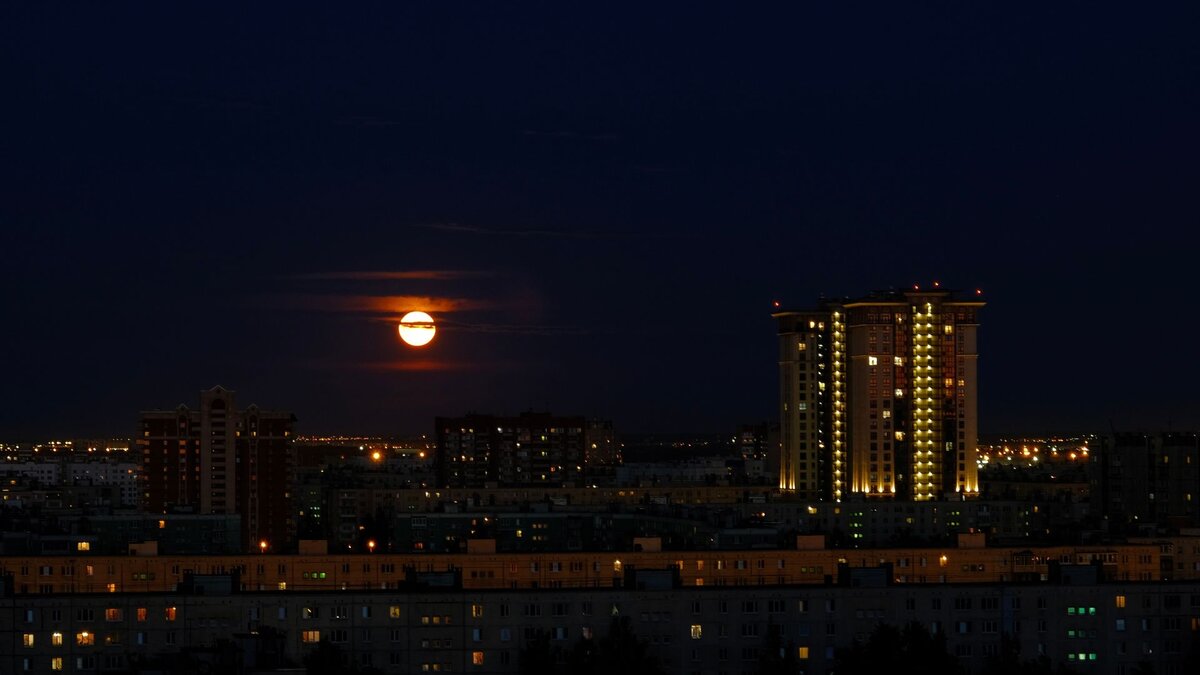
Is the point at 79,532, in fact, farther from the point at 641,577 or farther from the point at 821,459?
the point at 821,459

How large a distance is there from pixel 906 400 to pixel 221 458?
44417 millimetres

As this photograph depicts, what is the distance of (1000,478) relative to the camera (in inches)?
7067

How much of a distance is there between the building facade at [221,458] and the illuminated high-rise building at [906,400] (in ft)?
114

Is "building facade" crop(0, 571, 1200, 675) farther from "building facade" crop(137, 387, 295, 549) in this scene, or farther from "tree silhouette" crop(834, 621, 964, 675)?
"building facade" crop(137, 387, 295, 549)

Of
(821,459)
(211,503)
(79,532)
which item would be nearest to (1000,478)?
(821,459)

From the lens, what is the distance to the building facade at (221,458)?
143375 millimetres

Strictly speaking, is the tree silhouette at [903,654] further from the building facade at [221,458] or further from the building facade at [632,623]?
the building facade at [221,458]

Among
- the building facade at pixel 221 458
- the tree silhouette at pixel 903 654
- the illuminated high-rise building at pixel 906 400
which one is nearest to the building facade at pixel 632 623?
the tree silhouette at pixel 903 654

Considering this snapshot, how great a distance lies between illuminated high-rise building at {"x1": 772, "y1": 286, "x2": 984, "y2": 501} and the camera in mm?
149375

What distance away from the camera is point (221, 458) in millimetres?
145000

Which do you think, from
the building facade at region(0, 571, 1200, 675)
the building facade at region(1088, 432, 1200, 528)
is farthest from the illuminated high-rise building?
the building facade at region(0, 571, 1200, 675)

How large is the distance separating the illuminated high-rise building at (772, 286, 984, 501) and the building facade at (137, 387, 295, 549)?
3484cm

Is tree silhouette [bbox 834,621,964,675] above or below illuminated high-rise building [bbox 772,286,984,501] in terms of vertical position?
below

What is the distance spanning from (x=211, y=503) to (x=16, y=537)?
57068 mm
